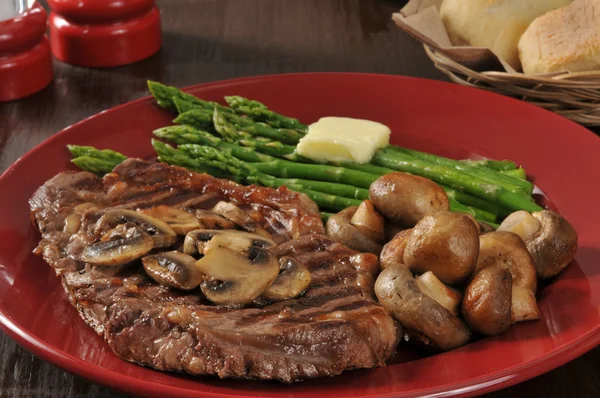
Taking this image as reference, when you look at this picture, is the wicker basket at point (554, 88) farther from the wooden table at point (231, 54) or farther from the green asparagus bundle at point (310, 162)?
the wooden table at point (231, 54)

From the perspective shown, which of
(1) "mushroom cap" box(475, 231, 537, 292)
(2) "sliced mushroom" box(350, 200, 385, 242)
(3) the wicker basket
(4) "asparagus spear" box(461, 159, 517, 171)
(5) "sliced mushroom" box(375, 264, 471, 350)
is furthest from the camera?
(3) the wicker basket

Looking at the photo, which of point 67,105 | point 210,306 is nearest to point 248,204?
point 210,306

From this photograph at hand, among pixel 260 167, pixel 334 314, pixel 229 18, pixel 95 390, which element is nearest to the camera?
pixel 334 314

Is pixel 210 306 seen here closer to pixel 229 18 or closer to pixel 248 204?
pixel 248 204

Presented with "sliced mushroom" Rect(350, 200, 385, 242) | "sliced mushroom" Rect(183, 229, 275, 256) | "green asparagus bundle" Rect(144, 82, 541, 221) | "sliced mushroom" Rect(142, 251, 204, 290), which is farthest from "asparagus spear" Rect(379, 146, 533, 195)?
"sliced mushroom" Rect(142, 251, 204, 290)

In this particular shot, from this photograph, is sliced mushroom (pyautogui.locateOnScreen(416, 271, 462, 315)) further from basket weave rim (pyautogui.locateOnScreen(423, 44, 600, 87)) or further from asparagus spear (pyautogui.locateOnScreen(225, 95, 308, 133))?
basket weave rim (pyautogui.locateOnScreen(423, 44, 600, 87))

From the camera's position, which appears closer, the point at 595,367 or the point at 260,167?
the point at 595,367

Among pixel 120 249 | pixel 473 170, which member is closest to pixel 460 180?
pixel 473 170
